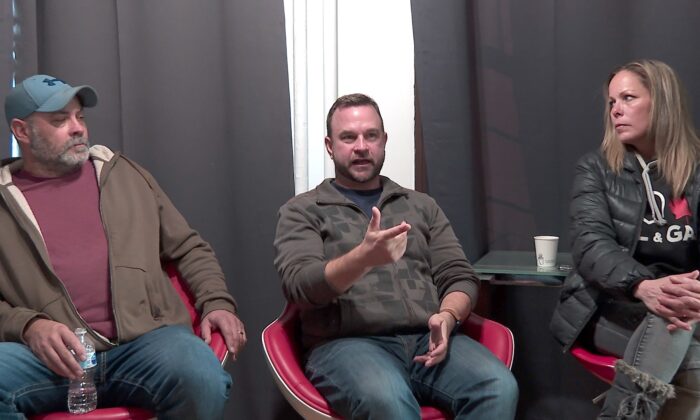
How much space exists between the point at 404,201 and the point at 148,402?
3.09ft

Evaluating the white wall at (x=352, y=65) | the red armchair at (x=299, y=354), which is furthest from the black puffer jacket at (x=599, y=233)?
the white wall at (x=352, y=65)

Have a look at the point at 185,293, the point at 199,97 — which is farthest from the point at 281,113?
the point at 185,293

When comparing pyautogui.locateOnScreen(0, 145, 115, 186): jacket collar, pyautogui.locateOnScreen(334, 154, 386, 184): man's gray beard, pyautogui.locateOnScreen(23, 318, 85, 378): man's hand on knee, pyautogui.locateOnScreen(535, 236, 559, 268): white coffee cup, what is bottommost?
pyautogui.locateOnScreen(23, 318, 85, 378): man's hand on knee

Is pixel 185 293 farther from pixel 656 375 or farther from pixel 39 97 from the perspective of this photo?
pixel 656 375

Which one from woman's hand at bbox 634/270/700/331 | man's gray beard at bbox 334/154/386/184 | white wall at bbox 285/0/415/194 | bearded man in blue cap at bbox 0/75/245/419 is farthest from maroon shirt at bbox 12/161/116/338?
woman's hand at bbox 634/270/700/331

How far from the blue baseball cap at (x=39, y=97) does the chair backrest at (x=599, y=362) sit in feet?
5.41

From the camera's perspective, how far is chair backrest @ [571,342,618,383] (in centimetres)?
202

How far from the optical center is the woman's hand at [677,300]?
1857 mm

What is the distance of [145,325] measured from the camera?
2.00m

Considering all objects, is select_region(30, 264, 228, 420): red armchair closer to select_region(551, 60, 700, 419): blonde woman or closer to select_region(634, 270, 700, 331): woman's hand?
select_region(551, 60, 700, 419): blonde woman

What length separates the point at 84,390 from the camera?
5.94 ft

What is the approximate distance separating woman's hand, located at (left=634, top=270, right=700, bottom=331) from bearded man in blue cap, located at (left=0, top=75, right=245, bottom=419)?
3.72 feet

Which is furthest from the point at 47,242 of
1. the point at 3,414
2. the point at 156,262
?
the point at 3,414

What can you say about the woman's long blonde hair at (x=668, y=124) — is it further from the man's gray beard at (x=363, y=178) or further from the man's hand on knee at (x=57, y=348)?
the man's hand on knee at (x=57, y=348)
